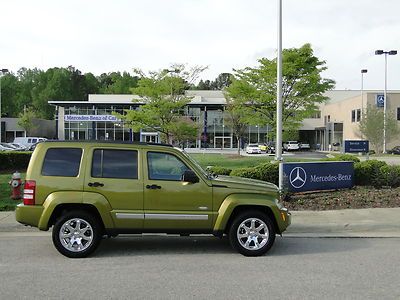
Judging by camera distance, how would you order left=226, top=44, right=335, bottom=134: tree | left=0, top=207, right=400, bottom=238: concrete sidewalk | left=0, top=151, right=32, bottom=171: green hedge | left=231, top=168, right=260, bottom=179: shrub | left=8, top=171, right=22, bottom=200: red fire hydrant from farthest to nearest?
left=226, top=44, right=335, bottom=134: tree
left=0, top=151, right=32, bottom=171: green hedge
left=231, top=168, right=260, bottom=179: shrub
left=8, top=171, right=22, bottom=200: red fire hydrant
left=0, top=207, right=400, bottom=238: concrete sidewalk

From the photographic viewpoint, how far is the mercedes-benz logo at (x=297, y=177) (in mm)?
13367

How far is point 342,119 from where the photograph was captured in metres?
68.4

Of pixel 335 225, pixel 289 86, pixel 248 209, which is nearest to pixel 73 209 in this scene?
pixel 248 209

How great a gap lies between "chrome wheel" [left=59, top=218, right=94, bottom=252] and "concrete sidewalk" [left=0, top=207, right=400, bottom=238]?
244 centimetres

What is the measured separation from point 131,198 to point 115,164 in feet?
1.98

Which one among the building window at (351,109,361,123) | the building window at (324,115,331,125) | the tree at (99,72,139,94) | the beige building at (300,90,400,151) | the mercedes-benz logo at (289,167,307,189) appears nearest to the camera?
the mercedes-benz logo at (289,167,307,189)

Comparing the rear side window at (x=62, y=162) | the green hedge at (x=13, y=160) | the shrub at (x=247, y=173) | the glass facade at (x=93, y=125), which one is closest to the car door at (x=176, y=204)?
the rear side window at (x=62, y=162)

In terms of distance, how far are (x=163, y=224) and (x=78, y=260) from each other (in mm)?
1369

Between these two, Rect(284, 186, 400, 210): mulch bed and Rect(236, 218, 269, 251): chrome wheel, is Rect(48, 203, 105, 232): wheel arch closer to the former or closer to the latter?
Rect(236, 218, 269, 251): chrome wheel

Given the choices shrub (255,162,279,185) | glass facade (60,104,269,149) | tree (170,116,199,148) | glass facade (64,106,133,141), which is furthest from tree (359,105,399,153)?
shrub (255,162,279,185)

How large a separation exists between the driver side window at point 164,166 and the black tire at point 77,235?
46.5 inches

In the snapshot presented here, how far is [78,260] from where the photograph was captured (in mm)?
7113

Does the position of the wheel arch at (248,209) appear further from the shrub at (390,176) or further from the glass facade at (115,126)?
the glass facade at (115,126)

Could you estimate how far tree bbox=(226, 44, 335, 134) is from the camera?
24.0m
